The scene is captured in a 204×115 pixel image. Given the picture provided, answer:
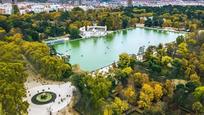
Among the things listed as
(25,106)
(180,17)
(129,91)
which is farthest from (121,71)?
(180,17)

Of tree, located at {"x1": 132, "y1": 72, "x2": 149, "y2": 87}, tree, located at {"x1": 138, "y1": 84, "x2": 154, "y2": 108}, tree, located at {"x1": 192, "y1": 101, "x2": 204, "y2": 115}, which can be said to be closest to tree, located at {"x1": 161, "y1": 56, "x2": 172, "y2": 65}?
tree, located at {"x1": 132, "y1": 72, "x2": 149, "y2": 87}

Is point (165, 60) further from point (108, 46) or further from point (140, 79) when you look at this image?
point (108, 46)

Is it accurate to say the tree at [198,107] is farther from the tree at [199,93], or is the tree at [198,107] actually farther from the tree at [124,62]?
the tree at [124,62]


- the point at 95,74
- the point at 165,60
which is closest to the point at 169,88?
the point at 165,60

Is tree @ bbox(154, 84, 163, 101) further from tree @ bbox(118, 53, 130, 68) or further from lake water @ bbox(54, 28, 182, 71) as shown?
lake water @ bbox(54, 28, 182, 71)

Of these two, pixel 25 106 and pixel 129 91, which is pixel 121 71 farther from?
pixel 25 106

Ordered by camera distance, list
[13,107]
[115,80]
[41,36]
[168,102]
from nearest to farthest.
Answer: [13,107] < [168,102] < [115,80] < [41,36]

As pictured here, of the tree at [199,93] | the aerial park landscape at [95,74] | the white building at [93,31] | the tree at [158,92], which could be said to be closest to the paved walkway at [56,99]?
the aerial park landscape at [95,74]
